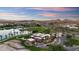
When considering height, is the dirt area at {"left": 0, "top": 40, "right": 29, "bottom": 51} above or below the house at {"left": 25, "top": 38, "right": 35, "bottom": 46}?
below

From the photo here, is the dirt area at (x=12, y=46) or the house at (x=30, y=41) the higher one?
the house at (x=30, y=41)
